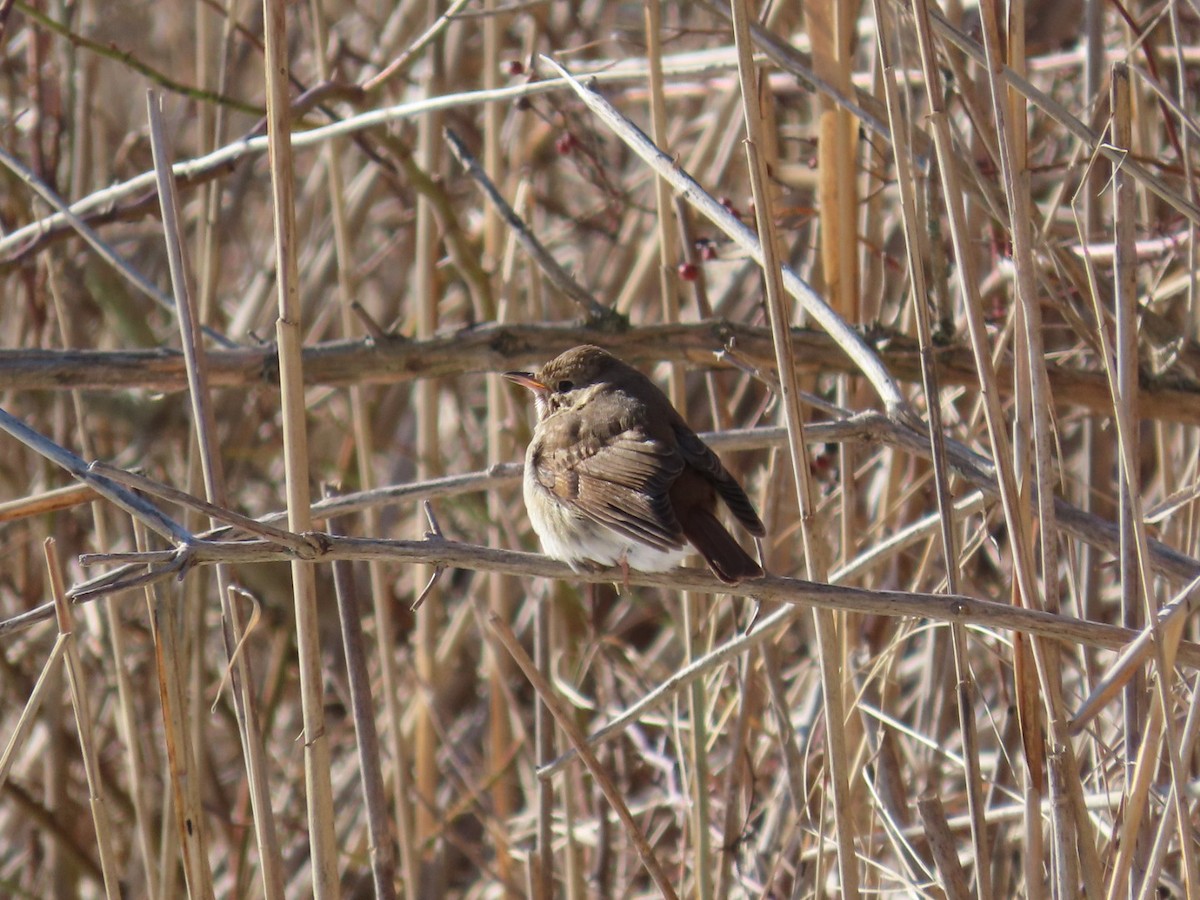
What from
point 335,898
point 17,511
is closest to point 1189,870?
point 335,898

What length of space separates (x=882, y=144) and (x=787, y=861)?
5.74 ft

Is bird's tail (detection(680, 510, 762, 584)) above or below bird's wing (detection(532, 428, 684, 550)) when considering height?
below

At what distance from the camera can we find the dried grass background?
1.97 m

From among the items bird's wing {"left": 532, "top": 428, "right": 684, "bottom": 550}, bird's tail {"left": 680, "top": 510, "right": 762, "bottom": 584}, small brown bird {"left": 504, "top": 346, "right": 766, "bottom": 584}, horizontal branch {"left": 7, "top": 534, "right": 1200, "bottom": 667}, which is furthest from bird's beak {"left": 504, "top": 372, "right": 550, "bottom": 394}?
horizontal branch {"left": 7, "top": 534, "right": 1200, "bottom": 667}

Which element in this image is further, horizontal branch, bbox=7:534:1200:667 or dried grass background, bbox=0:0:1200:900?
dried grass background, bbox=0:0:1200:900

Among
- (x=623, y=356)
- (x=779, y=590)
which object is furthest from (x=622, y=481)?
(x=779, y=590)

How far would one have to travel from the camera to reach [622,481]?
266 centimetres

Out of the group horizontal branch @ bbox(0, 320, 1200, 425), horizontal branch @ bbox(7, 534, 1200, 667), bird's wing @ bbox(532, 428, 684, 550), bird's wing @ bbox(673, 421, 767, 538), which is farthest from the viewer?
horizontal branch @ bbox(0, 320, 1200, 425)

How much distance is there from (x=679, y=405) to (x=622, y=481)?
507mm

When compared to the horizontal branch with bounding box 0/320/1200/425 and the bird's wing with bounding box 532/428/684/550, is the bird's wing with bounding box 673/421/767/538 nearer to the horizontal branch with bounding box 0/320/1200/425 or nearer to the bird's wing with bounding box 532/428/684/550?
the bird's wing with bounding box 532/428/684/550

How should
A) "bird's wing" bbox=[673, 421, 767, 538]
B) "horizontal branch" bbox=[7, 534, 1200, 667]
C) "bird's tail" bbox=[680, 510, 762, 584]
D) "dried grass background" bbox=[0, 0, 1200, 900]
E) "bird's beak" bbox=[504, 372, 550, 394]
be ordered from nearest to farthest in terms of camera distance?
1. "horizontal branch" bbox=[7, 534, 1200, 667]
2. "dried grass background" bbox=[0, 0, 1200, 900]
3. "bird's tail" bbox=[680, 510, 762, 584]
4. "bird's wing" bbox=[673, 421, 767, 538]
5. "bird's beak" bbox=[504, 372, 550, 394]

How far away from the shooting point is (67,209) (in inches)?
106

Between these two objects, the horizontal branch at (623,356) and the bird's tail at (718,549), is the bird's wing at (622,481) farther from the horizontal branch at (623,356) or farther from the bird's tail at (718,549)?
the horizontal branch at (623,356)

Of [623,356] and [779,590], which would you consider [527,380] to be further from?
[779,590]
